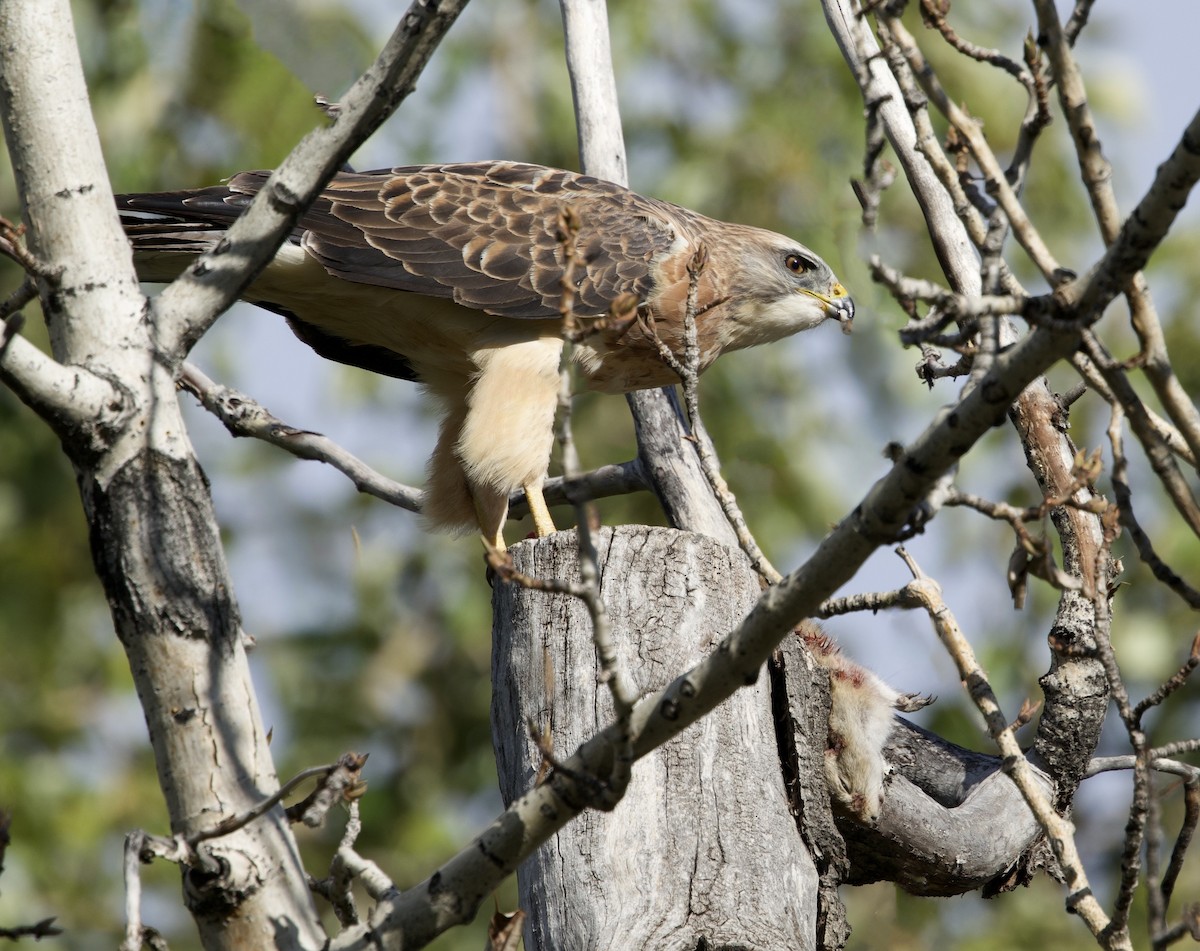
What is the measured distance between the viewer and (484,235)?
5.08 m

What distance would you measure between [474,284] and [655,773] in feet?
6.97

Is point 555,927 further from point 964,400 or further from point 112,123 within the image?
point 112,123

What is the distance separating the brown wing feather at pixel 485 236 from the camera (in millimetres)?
4871

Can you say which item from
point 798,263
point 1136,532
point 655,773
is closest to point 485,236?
point 798,263

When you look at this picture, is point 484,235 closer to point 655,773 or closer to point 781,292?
point 781,292

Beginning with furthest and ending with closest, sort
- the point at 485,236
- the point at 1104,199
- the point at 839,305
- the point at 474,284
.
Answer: the point at 839,305 → the point at 485,236 → the point at 474,284 → the point at 1104,199

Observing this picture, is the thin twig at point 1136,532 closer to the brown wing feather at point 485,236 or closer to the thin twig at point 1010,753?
the thin twig at point 1010,753

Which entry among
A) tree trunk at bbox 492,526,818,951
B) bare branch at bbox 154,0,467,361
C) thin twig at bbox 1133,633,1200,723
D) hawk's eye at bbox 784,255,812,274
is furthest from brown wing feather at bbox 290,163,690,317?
thin twig at bbox 1133,633,1200,723

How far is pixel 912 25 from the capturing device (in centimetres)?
797

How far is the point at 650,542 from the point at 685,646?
352 millimetres

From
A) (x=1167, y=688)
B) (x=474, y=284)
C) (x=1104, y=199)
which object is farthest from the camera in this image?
(x=474, y=284)

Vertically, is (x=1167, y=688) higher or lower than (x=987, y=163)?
lower

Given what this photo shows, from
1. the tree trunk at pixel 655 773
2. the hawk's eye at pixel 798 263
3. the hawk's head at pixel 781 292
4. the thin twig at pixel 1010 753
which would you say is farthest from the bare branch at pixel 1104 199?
the hawk's eye at pixel 798 263

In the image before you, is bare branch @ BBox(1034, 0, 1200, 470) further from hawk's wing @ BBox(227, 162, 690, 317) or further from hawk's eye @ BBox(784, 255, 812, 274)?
hawk's eye @ BBox(784, 255, 812, 274)
